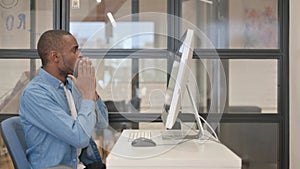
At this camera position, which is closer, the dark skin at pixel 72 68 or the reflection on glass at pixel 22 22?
the dark skin at pixel 72 68

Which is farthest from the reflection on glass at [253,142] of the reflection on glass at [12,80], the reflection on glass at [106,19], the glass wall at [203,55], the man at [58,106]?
the reflection on glass at [12,80]

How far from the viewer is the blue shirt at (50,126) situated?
5.02ft

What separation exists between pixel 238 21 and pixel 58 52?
4.43 feet

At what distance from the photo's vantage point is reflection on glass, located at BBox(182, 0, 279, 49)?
8.28 feet

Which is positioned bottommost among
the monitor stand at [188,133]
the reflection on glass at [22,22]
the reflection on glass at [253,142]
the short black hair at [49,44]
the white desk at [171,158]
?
the reflection on glass at [253,142]

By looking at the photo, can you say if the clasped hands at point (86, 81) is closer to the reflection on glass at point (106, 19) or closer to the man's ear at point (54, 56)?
the man's ear at point (54, 56)

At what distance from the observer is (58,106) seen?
1.60 m

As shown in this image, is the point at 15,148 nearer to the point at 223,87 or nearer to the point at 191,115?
the point at 191,115

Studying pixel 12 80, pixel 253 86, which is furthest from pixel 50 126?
pixel 253 86

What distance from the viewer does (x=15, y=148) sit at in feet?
4.72

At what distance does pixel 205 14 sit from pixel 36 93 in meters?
1.39
